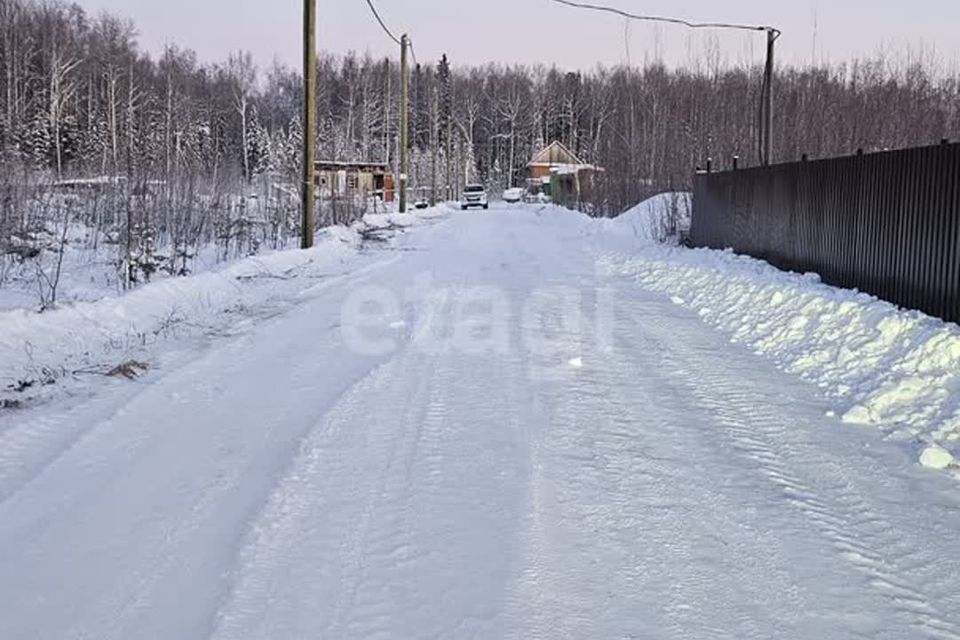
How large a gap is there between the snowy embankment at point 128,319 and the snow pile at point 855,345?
6204 mm

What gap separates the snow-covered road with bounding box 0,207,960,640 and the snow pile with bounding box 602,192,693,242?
16.8 metres

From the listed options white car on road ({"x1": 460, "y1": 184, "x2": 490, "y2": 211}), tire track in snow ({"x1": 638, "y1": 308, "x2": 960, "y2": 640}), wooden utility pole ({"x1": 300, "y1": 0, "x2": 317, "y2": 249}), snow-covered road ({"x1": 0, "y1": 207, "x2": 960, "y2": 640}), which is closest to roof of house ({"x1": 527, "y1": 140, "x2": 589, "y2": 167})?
white car on road ({"x1": 460, "y1": 184, "x2": 490, "y2": 211})

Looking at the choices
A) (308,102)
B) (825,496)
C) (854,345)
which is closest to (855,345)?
(854,345)

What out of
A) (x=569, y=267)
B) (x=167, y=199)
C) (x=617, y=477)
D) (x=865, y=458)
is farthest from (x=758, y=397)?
(x=167, y=199)

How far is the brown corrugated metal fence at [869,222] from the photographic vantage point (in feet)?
29.6

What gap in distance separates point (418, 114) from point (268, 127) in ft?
59.7

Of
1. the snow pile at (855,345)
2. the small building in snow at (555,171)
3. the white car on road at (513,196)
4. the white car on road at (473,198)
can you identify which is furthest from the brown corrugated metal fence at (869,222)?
the white car on road at (513,196)

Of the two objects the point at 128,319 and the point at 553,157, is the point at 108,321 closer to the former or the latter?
the point at 128,319

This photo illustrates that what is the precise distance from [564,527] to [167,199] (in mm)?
16180

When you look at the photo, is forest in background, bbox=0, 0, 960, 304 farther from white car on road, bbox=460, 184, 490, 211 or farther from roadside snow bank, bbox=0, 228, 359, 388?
white car on road, bbox=460, 184, 490, 211

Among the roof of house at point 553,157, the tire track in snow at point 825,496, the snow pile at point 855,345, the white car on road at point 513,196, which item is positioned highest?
the roof of house at point 553,157

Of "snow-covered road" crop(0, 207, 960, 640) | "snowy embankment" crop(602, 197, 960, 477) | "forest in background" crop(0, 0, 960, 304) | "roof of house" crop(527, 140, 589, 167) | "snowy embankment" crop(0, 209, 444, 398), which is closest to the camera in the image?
"snow-covered road" crop(0, 207, 960, 640)

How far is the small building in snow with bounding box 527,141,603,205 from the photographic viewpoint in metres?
61.2

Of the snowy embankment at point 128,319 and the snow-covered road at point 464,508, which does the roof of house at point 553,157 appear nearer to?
the snowy embankment at point 128,319
